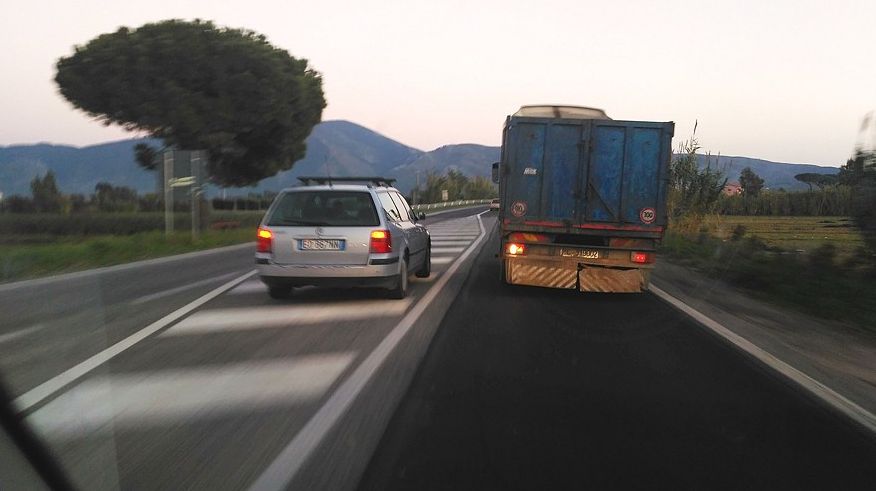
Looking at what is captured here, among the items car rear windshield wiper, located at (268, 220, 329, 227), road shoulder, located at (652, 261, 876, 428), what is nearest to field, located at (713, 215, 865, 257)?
road shoulder, located at (652, 261, 876, 428)

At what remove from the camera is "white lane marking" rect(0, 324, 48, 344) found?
24.5 feet

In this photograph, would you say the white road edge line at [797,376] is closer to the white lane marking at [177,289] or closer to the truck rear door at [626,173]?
the truck rear door at [626,173]

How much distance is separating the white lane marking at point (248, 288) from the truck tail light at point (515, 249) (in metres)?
3.92

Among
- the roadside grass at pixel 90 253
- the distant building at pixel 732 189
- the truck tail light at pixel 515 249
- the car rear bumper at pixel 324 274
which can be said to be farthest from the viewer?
the distant building at pixel 732 189

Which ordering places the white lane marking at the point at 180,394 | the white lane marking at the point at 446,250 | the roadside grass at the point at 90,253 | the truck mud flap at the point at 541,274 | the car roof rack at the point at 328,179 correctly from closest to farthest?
the white lane marking at the point at 180,394 → the car roof rack at the point at 328,179 → the truck mud flap at the point at 541,274 → the roadside grass at the point at 90,253 → the white lane marking at the point at 446,250

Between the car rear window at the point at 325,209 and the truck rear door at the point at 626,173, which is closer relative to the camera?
the car rear window at the point at 325,209

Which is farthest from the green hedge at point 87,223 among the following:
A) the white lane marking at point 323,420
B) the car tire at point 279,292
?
the white lane marking at point 323,420

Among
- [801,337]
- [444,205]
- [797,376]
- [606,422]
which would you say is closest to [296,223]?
[606,422]

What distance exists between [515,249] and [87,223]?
29.4 meters

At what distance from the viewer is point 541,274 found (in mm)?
11320

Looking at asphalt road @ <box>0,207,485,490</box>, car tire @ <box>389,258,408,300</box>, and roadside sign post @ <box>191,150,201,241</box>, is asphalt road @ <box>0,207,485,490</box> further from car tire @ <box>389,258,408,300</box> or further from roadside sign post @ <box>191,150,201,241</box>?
roadside sign post @ <box>191,150,201,241</box>

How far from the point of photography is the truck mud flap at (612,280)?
36.0 feet

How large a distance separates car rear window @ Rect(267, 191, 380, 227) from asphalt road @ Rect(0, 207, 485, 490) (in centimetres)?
116

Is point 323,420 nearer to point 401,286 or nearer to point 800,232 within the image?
point 401,286
